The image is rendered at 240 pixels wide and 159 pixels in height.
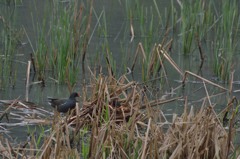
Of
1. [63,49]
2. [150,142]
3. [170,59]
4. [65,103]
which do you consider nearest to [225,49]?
[170,59]

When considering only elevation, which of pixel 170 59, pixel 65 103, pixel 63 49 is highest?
pixel 63 49

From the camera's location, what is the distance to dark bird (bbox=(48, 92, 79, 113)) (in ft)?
25.3

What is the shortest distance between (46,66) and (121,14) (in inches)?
157

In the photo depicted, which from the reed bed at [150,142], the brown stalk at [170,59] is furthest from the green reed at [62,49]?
the reed bed at [150,142]

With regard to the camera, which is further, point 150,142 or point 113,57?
point 113,57

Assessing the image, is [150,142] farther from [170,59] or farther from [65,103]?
[170,59]

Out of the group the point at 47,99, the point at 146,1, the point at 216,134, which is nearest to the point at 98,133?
the point at 216,134

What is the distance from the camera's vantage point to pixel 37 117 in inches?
303

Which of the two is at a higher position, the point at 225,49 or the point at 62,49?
the point at 62,49

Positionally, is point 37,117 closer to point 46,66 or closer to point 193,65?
point 46,66

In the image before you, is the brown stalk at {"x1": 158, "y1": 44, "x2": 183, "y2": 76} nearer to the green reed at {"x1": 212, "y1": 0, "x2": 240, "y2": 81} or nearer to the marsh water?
the marsh water

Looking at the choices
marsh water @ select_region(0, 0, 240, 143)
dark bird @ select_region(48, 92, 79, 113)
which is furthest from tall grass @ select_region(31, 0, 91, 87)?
dark bird @ select_region(48, 92, 79, 113)

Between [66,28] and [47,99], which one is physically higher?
[66,28]

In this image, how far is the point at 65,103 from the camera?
7.76 meters
